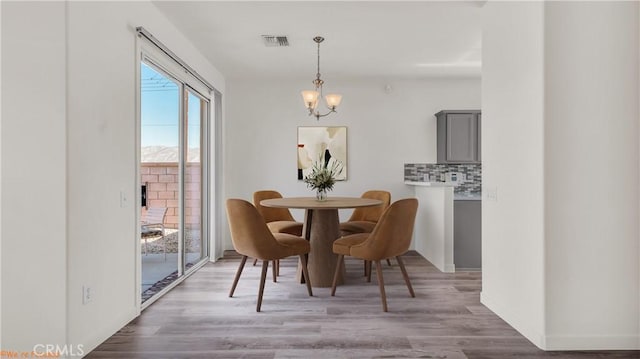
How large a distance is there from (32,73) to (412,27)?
2869 mm

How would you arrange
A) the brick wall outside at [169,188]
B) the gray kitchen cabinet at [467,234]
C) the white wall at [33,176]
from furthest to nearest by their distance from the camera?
the gray kitchen cabinet at [467,234], the brick wall outside at [169,188], the white wall at [33,176]

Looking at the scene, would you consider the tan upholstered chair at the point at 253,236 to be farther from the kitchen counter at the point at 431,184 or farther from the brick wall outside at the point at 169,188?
the kitchen counter at the point at 431,184

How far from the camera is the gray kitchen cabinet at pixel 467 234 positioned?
407cm

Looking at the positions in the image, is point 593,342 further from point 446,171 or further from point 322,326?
point 446,171

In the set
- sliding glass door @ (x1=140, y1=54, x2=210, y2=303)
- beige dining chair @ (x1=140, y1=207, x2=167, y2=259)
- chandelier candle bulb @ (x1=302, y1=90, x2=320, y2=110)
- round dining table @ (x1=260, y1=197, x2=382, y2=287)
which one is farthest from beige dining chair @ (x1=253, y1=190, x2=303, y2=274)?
chandelier candle bulb @ (x1=302, y1=90, x2=320, y2=110)

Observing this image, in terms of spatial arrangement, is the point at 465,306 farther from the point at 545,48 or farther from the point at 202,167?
the point at 202,167

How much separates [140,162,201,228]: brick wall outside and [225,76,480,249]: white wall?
1089 millimetres

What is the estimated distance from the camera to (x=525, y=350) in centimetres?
221

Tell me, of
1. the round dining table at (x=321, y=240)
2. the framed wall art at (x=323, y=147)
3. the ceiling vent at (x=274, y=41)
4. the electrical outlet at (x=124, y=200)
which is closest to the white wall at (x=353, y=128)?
the framed wall art at (x=323, y=147)

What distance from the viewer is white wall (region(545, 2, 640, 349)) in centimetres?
218

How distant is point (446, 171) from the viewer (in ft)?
17.3

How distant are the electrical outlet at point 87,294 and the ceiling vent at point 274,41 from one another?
8.49ft

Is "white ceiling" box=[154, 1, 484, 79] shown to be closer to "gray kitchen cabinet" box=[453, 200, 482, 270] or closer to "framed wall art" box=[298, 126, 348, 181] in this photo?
"framed wall art" box=[298, 126, 348, 181]

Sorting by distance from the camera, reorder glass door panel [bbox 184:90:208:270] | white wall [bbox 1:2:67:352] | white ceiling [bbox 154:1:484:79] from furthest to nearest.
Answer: glass door panel [bbox 184:90:208:270] < white ceiling [bbox 154:1:484:79] < white wall [bbox 1:2:67:352]
